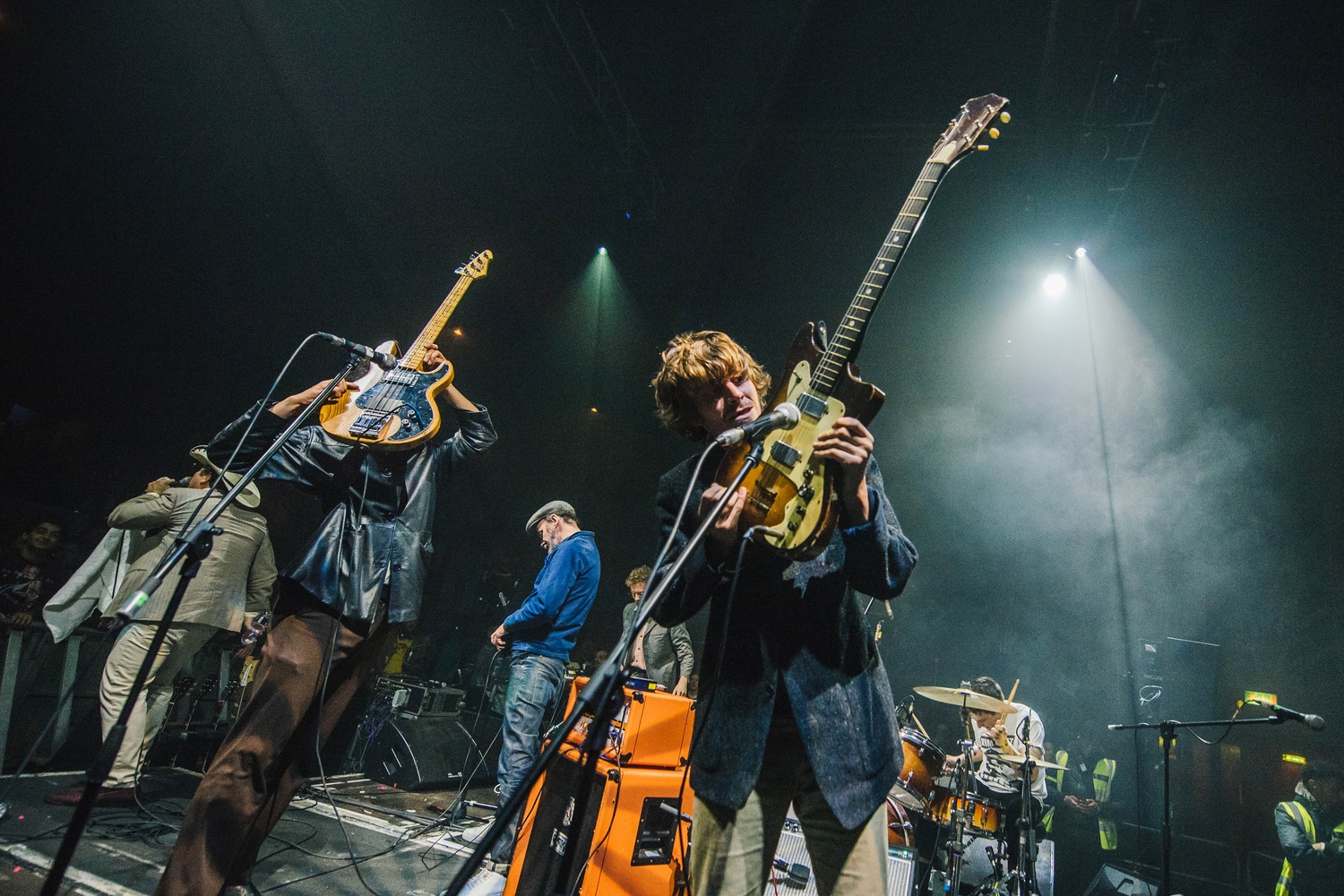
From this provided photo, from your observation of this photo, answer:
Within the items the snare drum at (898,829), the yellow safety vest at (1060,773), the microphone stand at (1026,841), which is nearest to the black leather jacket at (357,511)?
the snare drum at (898,829)

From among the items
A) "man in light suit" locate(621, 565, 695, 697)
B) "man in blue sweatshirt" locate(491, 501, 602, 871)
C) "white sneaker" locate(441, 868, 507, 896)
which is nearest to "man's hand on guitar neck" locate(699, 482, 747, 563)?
"white sneaker" locate(441, 868, 507, 896)

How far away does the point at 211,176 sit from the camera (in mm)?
5391

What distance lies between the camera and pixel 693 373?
192cm

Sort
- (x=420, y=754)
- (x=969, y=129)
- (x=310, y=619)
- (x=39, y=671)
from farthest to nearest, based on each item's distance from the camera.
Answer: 1. (x=420, y=754)
2. (x=39, y=671)
3. (x=310, y=619)
4. (x=969, y=129)

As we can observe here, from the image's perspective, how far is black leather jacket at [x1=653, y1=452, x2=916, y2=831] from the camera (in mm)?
1373

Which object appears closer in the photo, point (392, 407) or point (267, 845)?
point (392, 407)

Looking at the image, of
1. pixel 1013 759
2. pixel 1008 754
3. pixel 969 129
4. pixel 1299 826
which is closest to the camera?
pixel 969 129

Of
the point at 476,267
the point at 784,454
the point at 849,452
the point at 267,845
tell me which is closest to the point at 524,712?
the point at 267,845

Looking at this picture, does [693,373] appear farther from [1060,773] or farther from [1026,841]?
[1060,773]

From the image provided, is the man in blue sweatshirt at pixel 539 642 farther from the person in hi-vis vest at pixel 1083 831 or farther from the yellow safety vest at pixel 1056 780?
the person in hi-vis vest at pixel 1083 831

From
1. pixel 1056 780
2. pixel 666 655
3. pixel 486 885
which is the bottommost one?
pixel 486 885

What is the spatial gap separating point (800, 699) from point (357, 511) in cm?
201

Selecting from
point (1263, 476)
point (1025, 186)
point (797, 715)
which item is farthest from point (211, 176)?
point (1263, 476)

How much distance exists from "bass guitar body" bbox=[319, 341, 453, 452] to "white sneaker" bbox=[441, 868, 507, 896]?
2.38m
